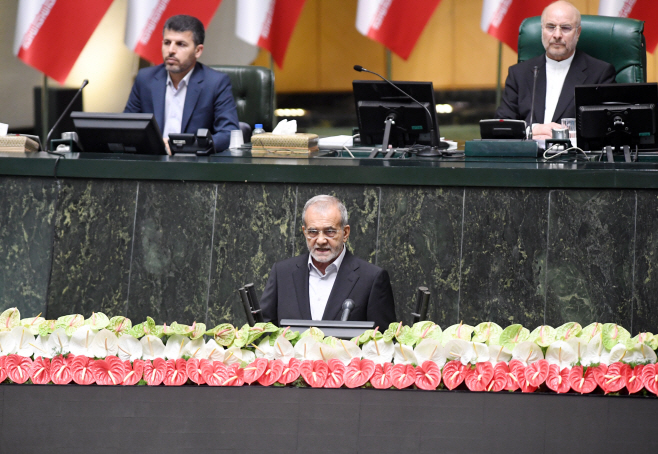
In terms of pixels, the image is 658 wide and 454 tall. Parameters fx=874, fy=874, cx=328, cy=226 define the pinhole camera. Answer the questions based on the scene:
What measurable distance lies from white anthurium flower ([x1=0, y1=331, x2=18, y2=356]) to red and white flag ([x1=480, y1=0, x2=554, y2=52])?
532 cm

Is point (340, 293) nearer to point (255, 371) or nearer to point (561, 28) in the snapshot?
point (255, 371)

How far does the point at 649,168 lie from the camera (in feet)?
10.7

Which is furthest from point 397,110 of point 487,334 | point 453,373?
point 453,373

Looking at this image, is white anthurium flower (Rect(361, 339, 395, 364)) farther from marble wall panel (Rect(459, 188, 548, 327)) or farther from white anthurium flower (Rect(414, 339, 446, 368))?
marble wall panel (Rect(459, 188, 548, 327))

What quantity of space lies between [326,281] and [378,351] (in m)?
1.01

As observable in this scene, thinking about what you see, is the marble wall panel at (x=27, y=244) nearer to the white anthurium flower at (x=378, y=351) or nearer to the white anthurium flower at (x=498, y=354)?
the white anthurium flower at (x=378, y=351)

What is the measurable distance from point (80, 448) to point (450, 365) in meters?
0.79

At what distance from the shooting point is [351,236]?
318 cm

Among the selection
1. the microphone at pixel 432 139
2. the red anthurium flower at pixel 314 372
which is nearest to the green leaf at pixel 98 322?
the red anthurium flower at pixel 314 372

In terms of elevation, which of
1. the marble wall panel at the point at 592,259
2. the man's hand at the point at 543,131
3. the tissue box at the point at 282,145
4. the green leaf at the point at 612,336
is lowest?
the green leaf at the point at 612,336

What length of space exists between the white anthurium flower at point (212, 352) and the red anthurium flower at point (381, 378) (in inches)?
13.1

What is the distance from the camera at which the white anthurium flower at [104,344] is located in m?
1.90

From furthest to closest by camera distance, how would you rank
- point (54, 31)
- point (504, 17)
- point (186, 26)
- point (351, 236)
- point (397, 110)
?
point (54, 31)
point (504, 17)
point (186, 26)
point (397, 110)
point (351, 236)

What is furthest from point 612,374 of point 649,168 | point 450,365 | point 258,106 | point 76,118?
point 258,106
